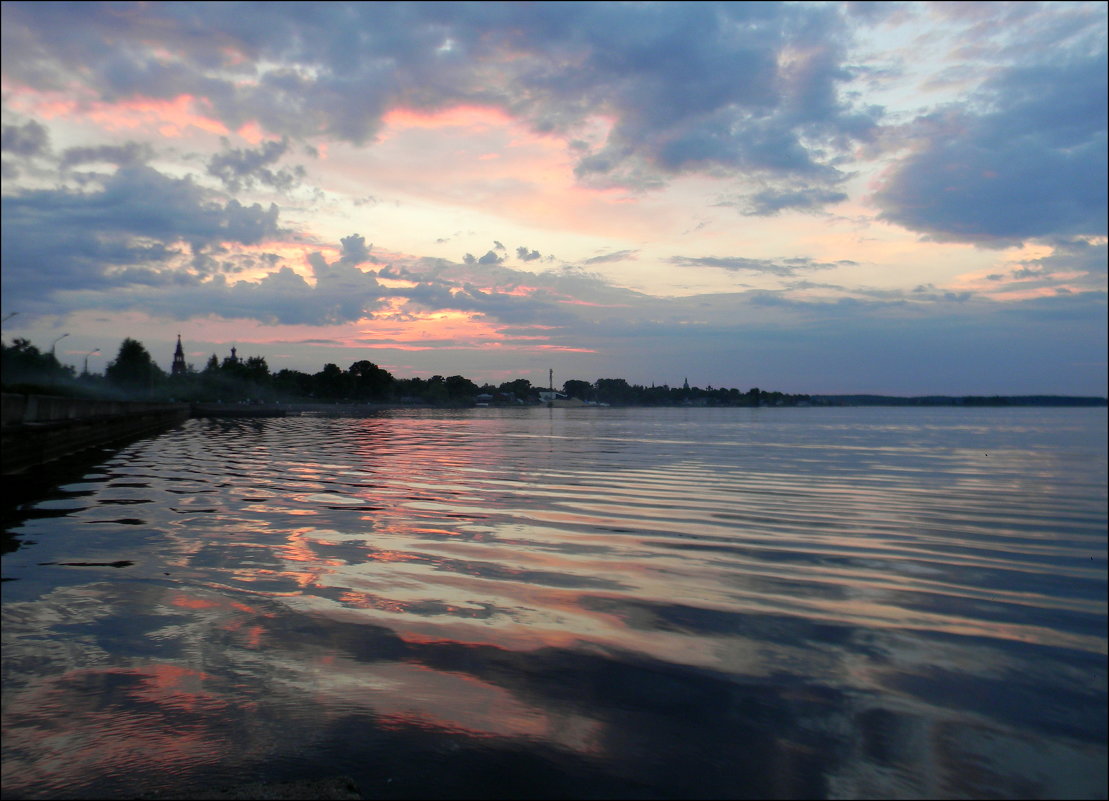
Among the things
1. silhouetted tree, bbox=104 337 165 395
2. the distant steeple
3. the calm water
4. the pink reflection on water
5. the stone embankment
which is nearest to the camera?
the pink reflection on water

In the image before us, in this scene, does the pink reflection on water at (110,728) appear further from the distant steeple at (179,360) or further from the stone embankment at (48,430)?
the distant steeple at (179,360)

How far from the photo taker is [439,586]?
8.28 metres

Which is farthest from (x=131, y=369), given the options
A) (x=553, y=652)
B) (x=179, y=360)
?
(x=553, y=652)

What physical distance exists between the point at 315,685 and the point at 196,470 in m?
18.9

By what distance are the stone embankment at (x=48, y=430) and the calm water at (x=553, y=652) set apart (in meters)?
8.37

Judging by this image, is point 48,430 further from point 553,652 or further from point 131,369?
point 131,369

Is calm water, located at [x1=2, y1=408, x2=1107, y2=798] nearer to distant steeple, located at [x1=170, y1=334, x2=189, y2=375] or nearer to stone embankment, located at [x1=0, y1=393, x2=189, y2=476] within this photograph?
stone embankment, located at [x1=0, y1=393, x2=189, y2=476]

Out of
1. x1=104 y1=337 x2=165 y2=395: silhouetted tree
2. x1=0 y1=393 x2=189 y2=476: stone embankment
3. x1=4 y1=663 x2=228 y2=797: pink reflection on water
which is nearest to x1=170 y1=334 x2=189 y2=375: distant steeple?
x1=104 y1=337 x2=165 y2=395: silhouetted tree

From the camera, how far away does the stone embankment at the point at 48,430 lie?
20656 millimetres

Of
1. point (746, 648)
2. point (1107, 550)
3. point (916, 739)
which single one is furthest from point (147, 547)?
point (1107, 550)

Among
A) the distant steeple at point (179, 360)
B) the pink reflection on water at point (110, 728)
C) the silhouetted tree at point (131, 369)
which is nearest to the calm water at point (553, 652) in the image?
the pink reflection on water at point (110, 728)

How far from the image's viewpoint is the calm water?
4.21 m

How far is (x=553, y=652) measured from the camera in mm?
6203

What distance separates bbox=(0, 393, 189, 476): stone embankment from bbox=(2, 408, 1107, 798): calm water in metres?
8.37
